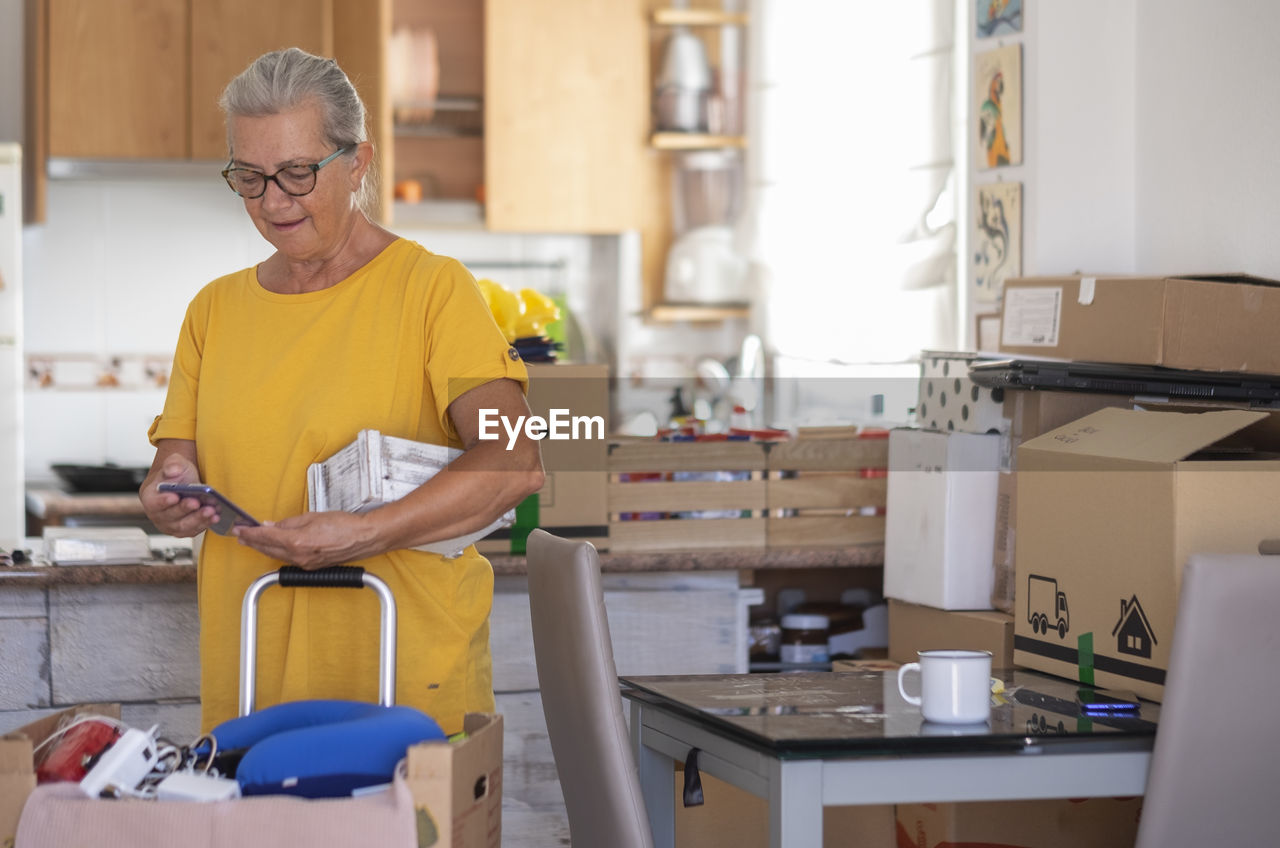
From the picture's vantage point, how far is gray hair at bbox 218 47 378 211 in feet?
5.72

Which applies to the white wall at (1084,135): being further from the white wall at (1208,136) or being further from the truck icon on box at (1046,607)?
the truck icon on box at (1046,607)

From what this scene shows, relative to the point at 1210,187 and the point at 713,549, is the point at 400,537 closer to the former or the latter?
the point at 713,549

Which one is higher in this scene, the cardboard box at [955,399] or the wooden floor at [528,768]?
the cardboard box at [955,399]

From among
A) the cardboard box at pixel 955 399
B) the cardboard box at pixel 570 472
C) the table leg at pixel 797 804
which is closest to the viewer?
the table leg at pixel 797 804

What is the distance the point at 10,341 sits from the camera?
14.0ft

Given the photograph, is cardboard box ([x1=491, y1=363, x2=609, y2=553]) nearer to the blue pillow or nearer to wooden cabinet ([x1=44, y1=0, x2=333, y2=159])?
the blue pillow

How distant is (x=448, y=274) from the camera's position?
182 centimetres

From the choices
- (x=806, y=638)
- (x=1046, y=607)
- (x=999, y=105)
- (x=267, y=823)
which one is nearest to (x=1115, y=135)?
(x=999, y=105)

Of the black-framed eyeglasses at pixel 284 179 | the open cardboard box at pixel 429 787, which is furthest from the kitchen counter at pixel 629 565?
the open cardboard box at pixel 429 787

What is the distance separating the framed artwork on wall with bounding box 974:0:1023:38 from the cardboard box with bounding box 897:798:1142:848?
1.77 meters

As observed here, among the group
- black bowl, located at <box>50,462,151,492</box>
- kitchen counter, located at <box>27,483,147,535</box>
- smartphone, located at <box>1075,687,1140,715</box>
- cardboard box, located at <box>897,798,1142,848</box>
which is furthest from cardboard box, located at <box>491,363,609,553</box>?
Result: black bowl, located at <box>50,462,151,492</box>

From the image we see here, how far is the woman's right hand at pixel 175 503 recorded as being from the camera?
5.74 feet

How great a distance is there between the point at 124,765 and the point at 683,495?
169cm

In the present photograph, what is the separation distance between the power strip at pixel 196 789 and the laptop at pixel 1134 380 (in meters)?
1.55
